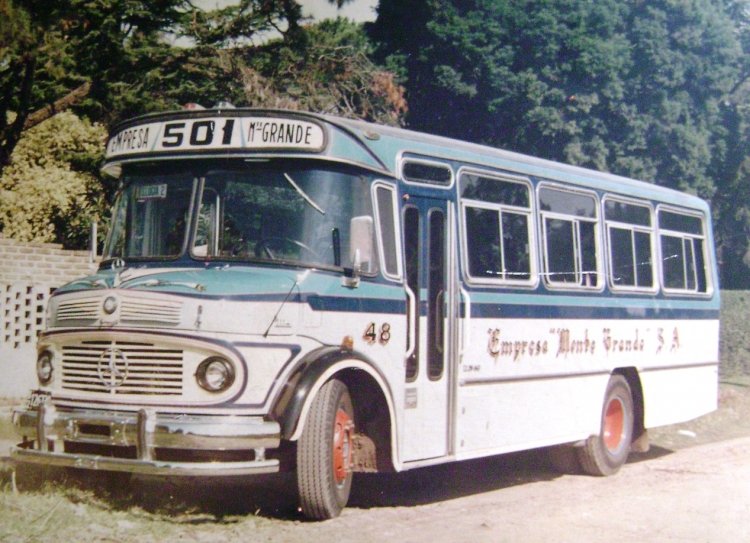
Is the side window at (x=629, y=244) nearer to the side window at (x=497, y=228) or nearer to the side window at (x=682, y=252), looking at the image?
the side window at (x=682, y=252)

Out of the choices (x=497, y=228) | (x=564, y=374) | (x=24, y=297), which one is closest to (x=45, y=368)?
(x=497, y=228)

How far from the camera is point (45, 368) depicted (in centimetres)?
824

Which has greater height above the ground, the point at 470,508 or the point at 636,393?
the point at 636,393

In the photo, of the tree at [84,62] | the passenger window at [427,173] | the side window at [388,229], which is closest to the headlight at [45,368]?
the side window at [388,229]

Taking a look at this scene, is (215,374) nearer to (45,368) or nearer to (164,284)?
(164,284)

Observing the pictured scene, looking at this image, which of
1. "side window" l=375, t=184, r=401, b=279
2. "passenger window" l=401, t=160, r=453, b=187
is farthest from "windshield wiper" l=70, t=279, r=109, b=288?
"passenger window" l=401, t=160, r=453, b=187

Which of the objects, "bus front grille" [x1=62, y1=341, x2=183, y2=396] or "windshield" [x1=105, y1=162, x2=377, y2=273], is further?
"windshield" [x1=105, y1=162, x2=377, y2=273]

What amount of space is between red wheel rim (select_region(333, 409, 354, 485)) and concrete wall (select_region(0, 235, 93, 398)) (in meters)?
7.60

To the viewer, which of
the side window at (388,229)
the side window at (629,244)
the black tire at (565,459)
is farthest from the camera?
the side window at (629,244)

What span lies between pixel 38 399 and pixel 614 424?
6.74 metres

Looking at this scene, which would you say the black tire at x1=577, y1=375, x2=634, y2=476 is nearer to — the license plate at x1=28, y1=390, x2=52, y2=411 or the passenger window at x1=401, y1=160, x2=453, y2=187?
the passenger window at x1=401, y1=160, x2=453, y2=187

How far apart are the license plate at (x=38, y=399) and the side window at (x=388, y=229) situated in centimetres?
265

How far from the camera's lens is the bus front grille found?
25.1ft

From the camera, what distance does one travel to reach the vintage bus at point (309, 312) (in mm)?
7664
